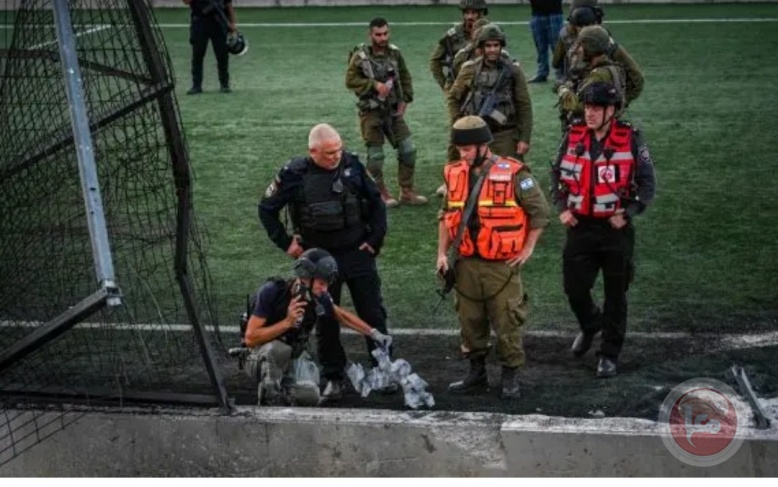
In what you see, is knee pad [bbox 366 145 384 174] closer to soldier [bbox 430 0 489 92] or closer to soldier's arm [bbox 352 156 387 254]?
soldier [bbox 430 0 489 92]

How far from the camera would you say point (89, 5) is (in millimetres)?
9250

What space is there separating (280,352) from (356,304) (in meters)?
0.89

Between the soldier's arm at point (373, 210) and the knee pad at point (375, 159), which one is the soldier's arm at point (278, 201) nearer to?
the soldier's arm at point (373, 210)

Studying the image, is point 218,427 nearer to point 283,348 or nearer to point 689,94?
point 283,348

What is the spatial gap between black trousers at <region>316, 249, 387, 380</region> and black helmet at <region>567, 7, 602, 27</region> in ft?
15.7

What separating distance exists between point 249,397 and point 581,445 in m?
2.46

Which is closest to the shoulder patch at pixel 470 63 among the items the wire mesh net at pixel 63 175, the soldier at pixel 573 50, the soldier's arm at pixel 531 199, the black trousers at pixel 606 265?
the soldier at pixel 573 50

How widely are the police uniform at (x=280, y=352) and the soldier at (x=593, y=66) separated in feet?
12.1

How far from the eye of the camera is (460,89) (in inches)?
551

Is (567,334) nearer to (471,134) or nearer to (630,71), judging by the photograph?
(471,134)

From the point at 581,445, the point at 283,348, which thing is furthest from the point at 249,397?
the point at 581,445

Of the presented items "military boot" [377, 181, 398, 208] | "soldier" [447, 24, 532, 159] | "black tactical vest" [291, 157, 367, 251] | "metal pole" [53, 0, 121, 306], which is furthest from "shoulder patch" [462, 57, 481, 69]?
"metal pole" [53, 0, 121, 306]

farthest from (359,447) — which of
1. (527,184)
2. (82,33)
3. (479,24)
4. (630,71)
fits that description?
Result: (479,24)

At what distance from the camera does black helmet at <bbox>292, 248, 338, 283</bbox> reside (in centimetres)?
994
